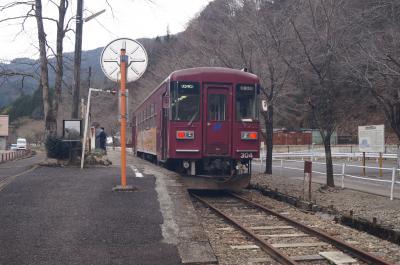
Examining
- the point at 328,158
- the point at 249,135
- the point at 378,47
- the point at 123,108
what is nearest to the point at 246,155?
the point at 249,135

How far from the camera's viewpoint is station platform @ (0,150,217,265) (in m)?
5.83

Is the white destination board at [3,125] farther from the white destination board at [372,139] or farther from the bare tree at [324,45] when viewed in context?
the white destination board at [372,139]

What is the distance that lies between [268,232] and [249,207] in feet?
10.7

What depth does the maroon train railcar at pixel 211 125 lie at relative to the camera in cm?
1325

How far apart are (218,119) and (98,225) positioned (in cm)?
703

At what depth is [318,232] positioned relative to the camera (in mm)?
8258

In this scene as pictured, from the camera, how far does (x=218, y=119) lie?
44.3 feet

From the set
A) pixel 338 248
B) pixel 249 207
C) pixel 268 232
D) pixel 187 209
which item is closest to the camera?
pixel 338 248

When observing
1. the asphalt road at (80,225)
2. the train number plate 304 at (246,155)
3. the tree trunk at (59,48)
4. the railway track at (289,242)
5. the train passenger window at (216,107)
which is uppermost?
the tree trunk at (59,48)

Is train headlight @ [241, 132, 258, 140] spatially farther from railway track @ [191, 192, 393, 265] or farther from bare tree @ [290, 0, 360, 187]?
railway track @ [191, 192, 393, 265]

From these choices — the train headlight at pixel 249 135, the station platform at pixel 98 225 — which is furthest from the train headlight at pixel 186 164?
the station platform at pixel 98 225

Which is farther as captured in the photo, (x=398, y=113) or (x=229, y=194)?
(x=398, y=113)

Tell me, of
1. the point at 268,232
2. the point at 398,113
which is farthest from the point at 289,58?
the point at 268,232

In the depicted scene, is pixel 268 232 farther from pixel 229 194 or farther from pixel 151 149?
pixel 151 149
